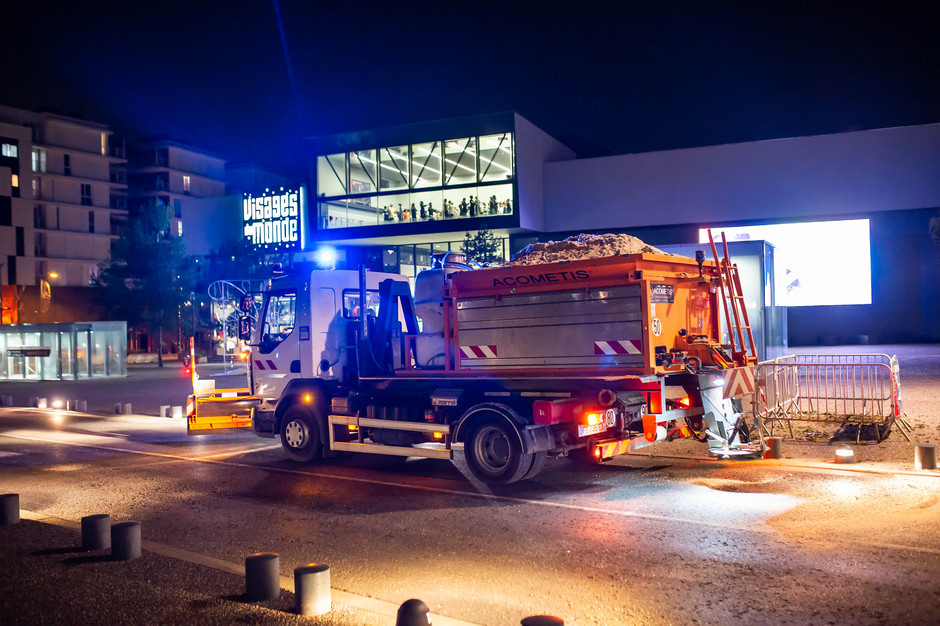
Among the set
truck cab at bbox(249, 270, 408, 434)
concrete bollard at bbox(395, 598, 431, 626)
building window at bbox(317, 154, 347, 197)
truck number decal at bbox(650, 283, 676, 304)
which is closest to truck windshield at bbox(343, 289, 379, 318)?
truck cab at bbox(249, 270, 408, 434)

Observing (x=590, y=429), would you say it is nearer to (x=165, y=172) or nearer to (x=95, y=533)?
(x=95, y=533)

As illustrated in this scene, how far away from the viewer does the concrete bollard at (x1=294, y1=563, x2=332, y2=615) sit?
5074 millimetres

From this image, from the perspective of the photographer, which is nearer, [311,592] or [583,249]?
[311,592]

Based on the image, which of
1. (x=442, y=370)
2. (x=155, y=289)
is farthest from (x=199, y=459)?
(x=155, y=289)

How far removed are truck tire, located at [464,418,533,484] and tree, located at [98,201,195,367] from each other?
41633mm

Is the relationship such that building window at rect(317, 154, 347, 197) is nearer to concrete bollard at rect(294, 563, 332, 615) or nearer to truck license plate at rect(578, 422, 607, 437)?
truck license plate at rect(578, 422, 607, 437)

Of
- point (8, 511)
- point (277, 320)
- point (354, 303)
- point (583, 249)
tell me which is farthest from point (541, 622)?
point (277, 320)

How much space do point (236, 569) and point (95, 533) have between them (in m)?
1.51

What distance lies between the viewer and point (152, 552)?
6719 millimetres

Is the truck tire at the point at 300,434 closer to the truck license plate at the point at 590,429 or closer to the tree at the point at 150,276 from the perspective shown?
the truck license plate at the point at 590,429

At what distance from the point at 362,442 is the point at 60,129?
81644 millimetres

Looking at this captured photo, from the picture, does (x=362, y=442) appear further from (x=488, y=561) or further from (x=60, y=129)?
(x=60, y=129)

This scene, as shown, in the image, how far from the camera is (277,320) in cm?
1172

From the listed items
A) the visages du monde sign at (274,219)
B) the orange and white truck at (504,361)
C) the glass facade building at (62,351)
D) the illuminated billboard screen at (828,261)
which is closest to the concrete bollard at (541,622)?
the orange and white truck at (504,361)
